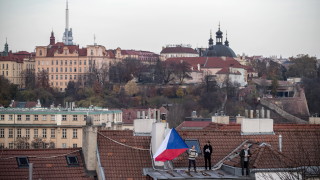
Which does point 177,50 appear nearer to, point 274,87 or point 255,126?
point 274,87

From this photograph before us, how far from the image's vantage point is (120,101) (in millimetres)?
100562

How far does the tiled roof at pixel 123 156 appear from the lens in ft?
56.1

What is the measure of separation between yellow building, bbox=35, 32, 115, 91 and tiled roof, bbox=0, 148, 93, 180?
111 m

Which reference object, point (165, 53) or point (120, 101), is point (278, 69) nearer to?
point (165, 53)

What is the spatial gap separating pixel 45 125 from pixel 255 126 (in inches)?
1519

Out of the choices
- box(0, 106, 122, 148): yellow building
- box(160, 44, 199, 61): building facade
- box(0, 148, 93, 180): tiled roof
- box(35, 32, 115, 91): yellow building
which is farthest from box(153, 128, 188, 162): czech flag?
box(160, 44, 199, 61): building facade

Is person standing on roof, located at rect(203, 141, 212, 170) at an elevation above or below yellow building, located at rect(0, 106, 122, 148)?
above

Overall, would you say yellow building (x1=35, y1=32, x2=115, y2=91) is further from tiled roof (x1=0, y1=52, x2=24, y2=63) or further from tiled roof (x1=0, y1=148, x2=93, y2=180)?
tiled roof (x1=0, y1=148, x2=93, y2=180)

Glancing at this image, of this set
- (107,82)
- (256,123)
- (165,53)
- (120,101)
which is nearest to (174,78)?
(107,82)

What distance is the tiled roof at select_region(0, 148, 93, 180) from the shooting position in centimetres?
1747

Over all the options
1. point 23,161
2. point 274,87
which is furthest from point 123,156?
point 274,87

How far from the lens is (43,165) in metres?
17.8

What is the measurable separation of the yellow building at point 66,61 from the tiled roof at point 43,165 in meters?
111

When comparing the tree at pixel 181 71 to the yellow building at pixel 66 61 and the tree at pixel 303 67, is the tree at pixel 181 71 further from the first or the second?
the tree at pixel 303 67
